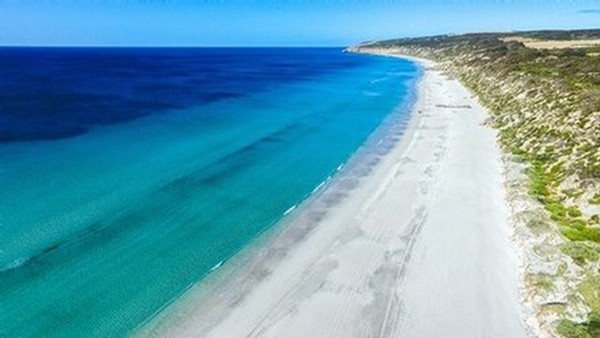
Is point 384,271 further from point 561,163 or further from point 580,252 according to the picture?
point 561,163

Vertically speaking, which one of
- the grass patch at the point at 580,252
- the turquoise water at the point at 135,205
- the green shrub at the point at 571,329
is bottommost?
the turquoise water at the point at 135,205

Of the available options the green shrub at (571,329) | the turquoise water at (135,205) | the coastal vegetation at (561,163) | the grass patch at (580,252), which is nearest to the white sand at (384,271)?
the green shrub at (571,329)

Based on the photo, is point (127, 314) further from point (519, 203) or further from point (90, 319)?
point (519, 203)

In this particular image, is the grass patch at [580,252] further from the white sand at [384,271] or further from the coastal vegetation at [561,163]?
the white sand at [384,271]

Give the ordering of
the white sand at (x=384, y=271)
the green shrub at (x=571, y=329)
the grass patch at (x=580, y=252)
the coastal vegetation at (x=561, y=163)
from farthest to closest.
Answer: the grass patch at (x=580, y=252) < the coastal vegetation at (x=561, y=163) < the white sand at (x=384, y=271) < the green shrub at (x=571, y=329)

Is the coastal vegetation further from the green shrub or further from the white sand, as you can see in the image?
the white sand

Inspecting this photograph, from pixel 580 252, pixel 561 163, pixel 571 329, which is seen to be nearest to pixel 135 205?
pixel 571 329
